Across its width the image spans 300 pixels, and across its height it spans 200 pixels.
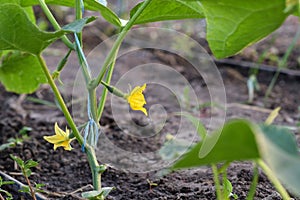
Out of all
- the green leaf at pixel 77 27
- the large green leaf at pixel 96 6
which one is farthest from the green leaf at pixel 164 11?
the green leaf at pixel 77 27

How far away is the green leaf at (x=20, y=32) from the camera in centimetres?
102

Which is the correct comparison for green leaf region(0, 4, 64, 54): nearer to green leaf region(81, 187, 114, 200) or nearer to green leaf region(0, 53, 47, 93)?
green leaf region(81, 187, 114, 200)

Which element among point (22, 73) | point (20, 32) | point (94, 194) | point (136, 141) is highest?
point (136, 141)

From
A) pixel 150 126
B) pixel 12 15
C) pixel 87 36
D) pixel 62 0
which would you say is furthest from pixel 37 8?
pixel 12 15

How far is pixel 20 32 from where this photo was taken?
3.43 ft

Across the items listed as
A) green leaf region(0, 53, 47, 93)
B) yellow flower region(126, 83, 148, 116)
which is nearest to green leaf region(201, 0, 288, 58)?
yellow flower region(126, 83, 148, 116)

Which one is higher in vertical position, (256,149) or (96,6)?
(96,6)

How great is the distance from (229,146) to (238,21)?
1.02 ft

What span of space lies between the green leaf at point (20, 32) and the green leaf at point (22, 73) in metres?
0.53

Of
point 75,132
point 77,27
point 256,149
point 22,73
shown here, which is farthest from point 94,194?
point 22,73

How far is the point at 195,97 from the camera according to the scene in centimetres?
245

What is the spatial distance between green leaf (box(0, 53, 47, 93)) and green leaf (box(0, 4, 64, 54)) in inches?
20.9

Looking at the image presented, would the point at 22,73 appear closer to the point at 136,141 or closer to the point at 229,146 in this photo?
the point at 136,141

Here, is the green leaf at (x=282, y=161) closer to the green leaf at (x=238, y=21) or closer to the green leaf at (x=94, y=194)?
the green leaf at (x=238, y=21)
